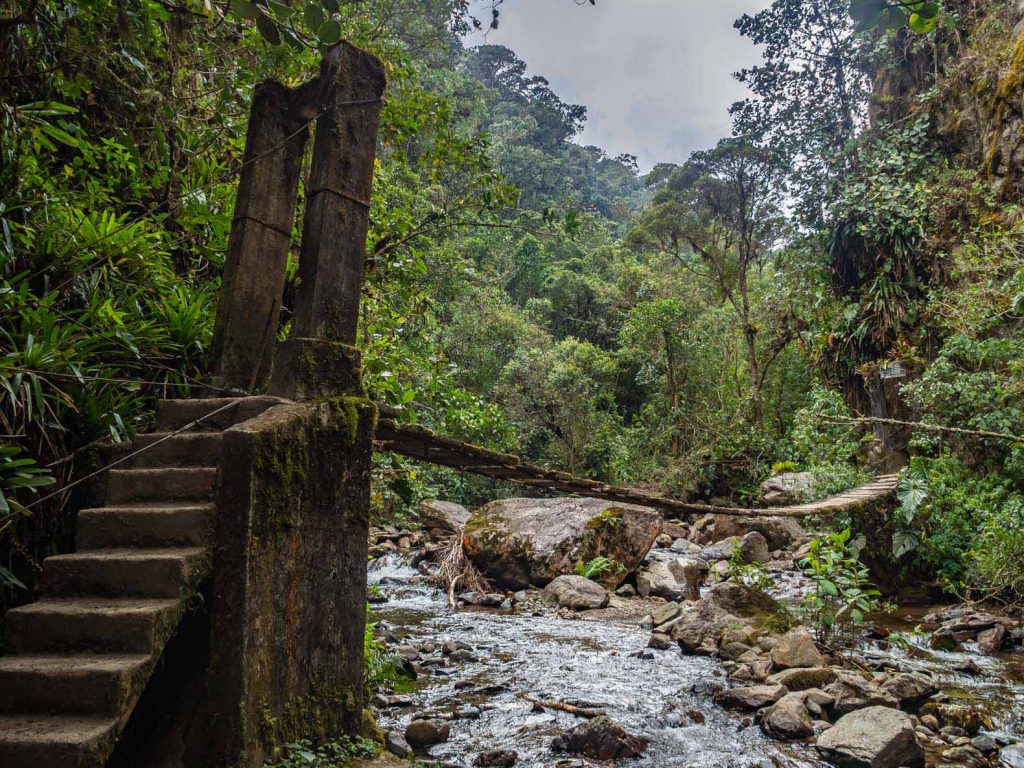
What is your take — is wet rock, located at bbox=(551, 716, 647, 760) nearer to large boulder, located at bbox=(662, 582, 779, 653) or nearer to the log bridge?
the log bridge

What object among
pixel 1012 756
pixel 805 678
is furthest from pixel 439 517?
pixel 1012 756

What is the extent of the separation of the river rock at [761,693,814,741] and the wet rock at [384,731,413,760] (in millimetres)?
1714

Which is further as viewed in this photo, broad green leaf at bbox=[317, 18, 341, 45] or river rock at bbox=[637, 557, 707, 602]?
river rock at bbox=[637, 557, 707, 602]

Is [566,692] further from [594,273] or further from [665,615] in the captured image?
[594,273]

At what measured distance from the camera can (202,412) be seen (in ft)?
7.82

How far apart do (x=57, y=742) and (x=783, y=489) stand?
8.98 meters

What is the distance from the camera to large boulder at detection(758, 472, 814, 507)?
25.1 feet

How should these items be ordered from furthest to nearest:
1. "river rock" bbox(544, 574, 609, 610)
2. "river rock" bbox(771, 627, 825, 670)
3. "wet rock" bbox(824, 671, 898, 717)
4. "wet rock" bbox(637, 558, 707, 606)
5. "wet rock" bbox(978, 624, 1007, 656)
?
"wet rock" bbox(637, 558, 707, 606)
"river rock" bbox(544, 574, 609, 610)
"wet rock" bbox(978, 624, 1007, 656)
"river rock" bbox(771, 627, 825, 670)
"wet rock" bbox(824, 671, 898, 717)

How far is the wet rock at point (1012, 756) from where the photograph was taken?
275 centimetres

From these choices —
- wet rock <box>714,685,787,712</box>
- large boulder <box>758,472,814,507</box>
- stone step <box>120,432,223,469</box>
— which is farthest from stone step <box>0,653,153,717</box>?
large boulder <box>758,472,814,507</box>

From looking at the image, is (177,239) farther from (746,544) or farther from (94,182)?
(746,544)

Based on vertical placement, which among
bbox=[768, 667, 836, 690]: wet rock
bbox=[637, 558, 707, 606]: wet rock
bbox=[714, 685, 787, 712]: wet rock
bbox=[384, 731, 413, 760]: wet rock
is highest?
bbox=[768, 667, 836, 690]: wet rock

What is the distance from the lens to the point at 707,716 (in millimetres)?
3396

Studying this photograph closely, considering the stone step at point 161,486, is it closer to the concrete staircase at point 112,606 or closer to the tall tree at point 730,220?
the concrete staircase at point 112,606
